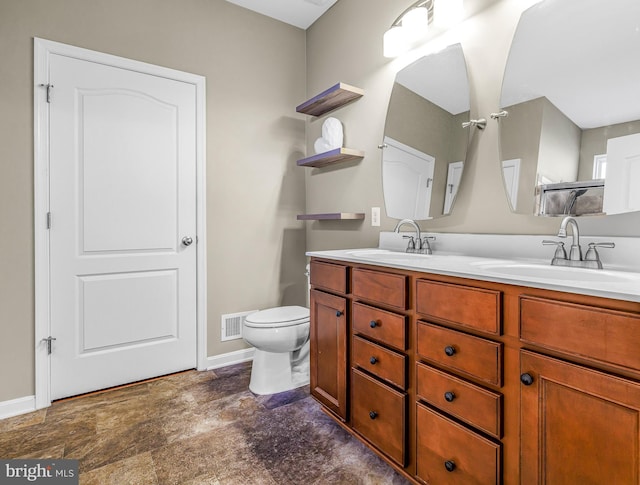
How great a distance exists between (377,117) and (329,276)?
1.11m

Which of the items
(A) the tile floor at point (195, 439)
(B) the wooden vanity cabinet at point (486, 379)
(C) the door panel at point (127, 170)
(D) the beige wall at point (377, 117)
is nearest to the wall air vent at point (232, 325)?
(A) the tile floor at point (195, 439)

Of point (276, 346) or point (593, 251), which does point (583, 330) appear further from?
point (276, 346)

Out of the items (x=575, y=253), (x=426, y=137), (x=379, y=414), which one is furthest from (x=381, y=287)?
(x=426, y=137)

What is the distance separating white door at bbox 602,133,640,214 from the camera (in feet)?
3.96

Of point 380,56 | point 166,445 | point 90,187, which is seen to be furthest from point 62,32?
point 166,445

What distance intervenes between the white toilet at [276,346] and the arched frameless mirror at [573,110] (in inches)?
54.8

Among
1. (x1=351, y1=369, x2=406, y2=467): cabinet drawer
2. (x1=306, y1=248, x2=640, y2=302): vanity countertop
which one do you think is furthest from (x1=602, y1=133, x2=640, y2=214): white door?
(x1=351, y1=369, x2=406, y2=467): cabinet drawer

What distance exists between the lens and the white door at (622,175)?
121 cm

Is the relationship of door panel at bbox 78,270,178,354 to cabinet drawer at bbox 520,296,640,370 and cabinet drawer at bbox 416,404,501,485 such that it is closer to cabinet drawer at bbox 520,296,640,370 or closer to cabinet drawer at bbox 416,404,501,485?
cabinet drawer at bbox 416,404,501,485

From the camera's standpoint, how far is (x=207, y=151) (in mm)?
2543

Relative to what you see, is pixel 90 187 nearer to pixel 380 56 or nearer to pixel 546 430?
pixel 380 56

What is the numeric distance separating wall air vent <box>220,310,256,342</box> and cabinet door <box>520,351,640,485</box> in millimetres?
2091

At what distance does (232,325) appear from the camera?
2.68 metres

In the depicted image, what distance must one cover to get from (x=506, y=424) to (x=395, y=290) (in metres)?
0.55
